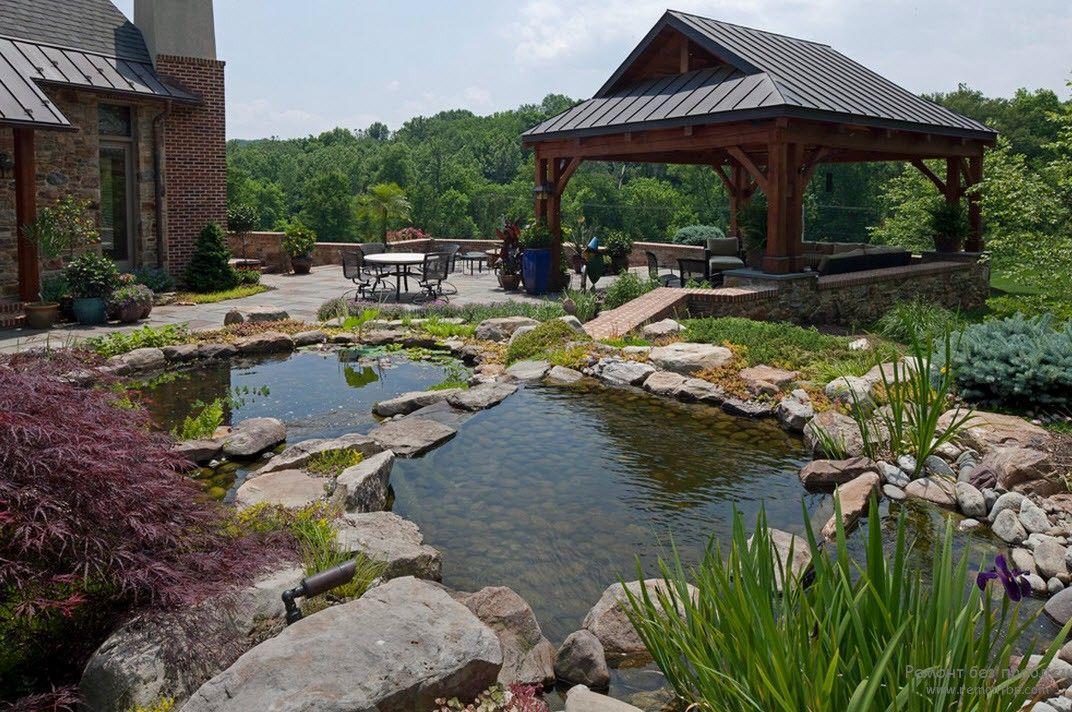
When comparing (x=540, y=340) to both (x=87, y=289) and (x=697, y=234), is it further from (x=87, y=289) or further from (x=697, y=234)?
(x=697, y=234)

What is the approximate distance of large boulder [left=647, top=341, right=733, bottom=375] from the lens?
9.34 metres

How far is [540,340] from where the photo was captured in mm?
10672

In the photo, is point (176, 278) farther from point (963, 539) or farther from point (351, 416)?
point (963, 539)

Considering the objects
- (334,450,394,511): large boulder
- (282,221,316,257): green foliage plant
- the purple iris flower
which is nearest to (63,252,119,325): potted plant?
(282,221,316,257): green foliage plant

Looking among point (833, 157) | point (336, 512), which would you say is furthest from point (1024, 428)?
point (833, 157)

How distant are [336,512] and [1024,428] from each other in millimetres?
5086

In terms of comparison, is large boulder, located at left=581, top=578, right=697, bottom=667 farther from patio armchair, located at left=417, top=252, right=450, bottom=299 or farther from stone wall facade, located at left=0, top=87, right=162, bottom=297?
stone wall facade, located at left=0, top=87, right=162, bottom=297

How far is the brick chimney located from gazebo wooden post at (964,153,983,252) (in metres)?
14.2

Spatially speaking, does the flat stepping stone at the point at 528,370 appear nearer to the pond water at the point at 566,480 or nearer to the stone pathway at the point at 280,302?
the pond water at the point at 566,480

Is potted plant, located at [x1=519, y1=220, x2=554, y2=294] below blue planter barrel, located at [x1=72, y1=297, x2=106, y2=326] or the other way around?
the other way around

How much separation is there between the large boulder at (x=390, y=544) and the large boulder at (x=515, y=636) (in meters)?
0.45

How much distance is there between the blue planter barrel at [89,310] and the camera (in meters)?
12.4

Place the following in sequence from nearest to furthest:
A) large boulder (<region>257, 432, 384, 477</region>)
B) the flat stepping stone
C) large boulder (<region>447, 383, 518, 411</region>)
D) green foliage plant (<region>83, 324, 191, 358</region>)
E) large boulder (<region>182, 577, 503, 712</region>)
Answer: large boulder (<region>182, 577, 503, 712</region>) < large boulder (<region>257, 432, 384, 477</region>) < large boulder (<region>447, 383, 518, 411</region>) < the flat stepping stone < green foliage plant (<region>83, 324, 191, 358</region>)

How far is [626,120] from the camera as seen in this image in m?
14.5
